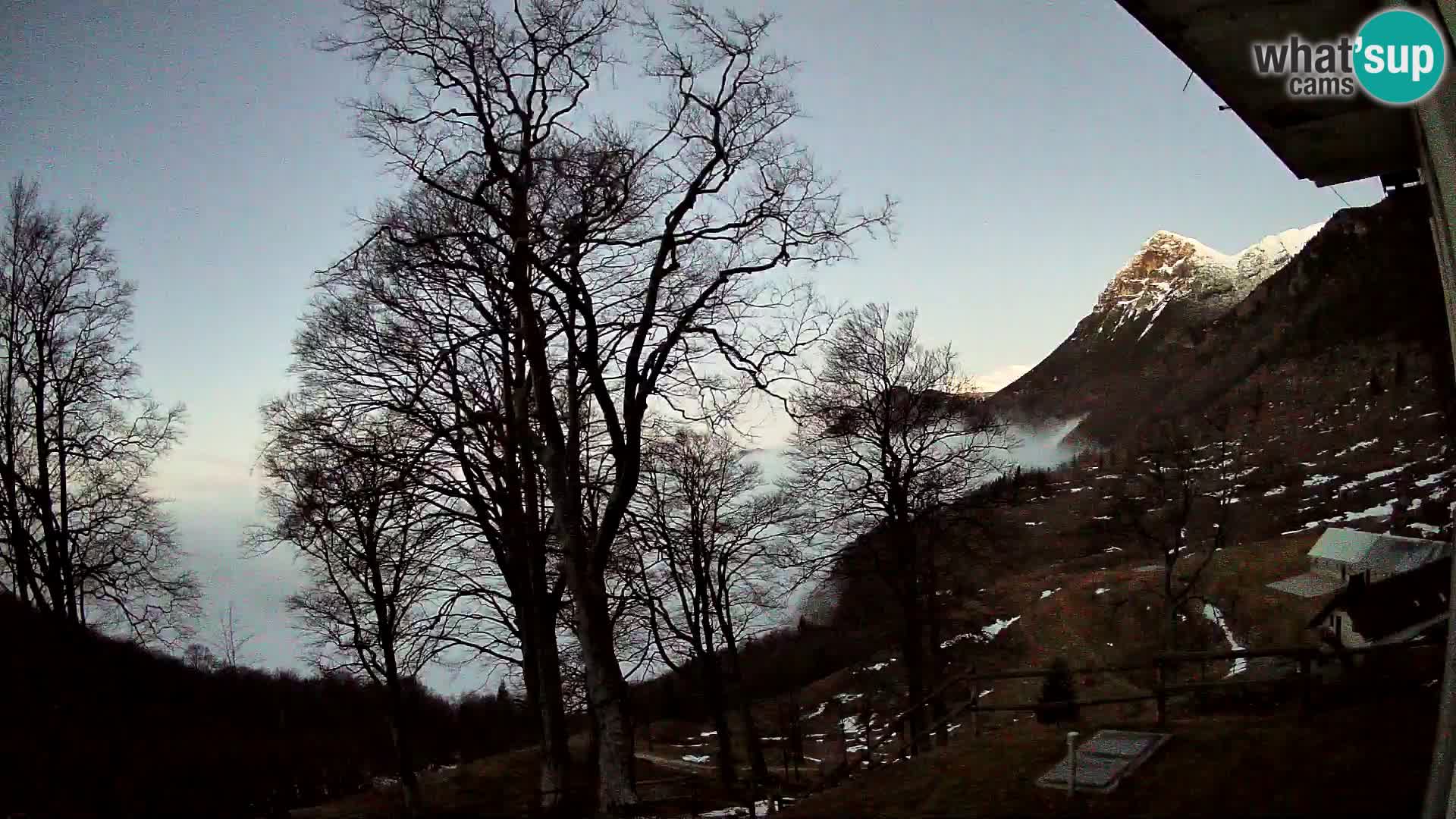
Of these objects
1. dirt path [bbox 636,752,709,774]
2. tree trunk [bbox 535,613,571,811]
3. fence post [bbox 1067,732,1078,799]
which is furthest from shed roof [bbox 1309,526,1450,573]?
dirt path [bbox 636,752,709,774]

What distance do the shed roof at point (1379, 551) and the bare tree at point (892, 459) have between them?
6.98 metres

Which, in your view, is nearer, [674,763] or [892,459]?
[892,459]

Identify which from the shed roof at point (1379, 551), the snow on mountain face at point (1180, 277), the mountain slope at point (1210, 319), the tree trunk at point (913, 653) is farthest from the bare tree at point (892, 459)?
the snow on mountain face at point (1180, 277)

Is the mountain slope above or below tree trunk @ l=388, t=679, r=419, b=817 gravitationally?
above

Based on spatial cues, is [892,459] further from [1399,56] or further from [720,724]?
[1399,56]

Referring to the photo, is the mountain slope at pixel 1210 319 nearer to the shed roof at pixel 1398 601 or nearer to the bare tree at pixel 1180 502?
the bare tree at pixel 1180 502

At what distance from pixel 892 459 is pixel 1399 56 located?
52.1ft

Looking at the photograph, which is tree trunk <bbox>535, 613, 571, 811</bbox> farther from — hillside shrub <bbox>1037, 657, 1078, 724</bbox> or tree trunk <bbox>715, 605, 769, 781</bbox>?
tree trunk <bbox>715, 605, 769, 781</bbox>

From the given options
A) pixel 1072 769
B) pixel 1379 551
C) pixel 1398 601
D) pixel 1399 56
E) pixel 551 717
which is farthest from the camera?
pixel 1379 551

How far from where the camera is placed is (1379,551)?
17.5 m

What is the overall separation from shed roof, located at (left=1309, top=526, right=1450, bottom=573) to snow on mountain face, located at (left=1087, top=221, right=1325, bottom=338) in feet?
141

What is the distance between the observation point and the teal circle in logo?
3.85 m

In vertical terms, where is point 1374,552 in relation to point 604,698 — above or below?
below

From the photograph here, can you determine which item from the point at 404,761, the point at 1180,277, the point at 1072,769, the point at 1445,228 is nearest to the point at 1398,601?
the point at 1072,769
